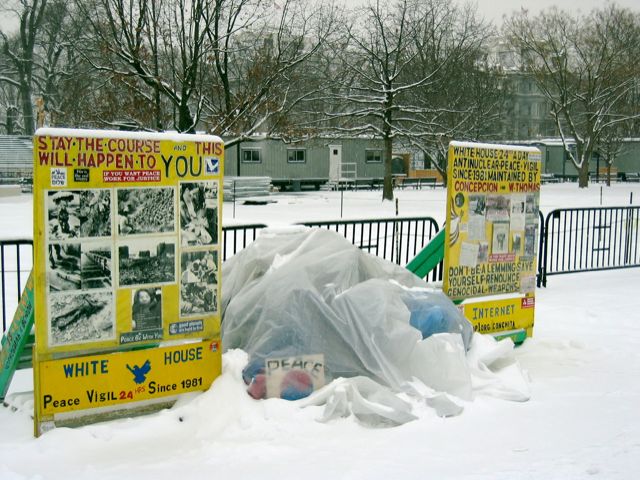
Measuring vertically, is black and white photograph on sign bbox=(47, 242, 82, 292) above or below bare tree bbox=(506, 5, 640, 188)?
below

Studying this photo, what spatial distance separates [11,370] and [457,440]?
321cm

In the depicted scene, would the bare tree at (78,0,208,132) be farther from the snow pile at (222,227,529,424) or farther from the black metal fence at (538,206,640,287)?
the snow pile at (222,227,529,424)

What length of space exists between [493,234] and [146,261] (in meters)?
3.60

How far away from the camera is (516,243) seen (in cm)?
726

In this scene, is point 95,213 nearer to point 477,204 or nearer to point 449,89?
point 477,204

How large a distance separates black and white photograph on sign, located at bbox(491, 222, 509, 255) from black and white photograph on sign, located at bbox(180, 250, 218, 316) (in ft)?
10.1

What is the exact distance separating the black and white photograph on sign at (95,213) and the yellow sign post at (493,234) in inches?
123

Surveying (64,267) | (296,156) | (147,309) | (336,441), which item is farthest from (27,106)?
(336,441)

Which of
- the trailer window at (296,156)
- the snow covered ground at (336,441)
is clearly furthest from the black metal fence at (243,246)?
the trailer window at (296,156)

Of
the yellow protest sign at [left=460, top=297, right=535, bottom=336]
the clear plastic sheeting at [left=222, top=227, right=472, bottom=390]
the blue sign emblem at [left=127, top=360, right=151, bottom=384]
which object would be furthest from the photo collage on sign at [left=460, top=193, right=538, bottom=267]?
the blue sign emblem at [left=127, top=360, right=151, bottom=384]

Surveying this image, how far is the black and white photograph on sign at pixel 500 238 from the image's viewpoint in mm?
7062

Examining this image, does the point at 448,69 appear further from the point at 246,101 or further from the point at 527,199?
the point at 527,199

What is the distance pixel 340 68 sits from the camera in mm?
38625

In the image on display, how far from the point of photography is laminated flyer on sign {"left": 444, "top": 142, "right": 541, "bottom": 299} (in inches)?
263
